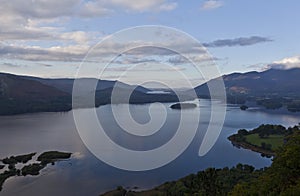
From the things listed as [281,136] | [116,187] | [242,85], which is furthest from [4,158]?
[242,85]

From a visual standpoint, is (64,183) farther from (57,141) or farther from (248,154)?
(248,154)

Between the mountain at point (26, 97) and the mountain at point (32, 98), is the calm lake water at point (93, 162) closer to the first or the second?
the mountain at point (32, 98)

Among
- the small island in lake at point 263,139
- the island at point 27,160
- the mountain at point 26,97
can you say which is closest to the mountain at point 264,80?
the mountain at point 26,97

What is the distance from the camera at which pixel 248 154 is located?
10.5 metres

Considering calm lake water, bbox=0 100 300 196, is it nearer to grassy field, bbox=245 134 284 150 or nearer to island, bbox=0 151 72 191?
island, bbox=0 151 72 191

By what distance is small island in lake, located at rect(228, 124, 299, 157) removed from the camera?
11.1 m

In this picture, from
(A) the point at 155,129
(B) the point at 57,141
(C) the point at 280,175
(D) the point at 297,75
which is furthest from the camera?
(D) the point at 297,75

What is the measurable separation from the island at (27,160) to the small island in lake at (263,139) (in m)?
6.29

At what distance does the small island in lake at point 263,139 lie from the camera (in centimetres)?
1107

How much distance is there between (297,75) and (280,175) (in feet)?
263

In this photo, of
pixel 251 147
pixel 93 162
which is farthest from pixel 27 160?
pixel 251 147

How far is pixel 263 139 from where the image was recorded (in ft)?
40.3

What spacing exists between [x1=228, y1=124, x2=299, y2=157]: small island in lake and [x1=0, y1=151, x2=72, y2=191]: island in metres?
6.29

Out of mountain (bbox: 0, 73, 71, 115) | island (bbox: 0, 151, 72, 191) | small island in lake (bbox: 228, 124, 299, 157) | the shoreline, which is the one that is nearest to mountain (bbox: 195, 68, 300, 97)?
mountain (bbox: 0, 73, 71, 115)
